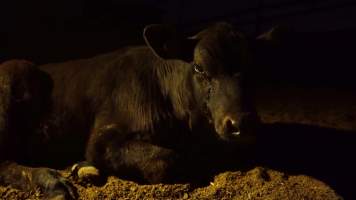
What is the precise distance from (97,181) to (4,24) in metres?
12.1

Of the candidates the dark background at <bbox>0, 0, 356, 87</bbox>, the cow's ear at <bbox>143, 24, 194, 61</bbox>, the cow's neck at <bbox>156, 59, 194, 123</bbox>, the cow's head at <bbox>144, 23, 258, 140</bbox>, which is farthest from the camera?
the dark background at <bbox>0, 0, 356, 87</bbox>

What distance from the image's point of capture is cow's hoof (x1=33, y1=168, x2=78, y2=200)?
4352 millimetres

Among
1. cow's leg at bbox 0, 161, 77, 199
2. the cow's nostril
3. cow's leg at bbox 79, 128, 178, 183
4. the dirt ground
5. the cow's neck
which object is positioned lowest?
the dirt ground

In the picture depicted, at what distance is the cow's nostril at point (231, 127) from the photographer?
13.5ft

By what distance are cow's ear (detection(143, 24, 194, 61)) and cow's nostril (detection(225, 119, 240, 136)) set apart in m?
1.11

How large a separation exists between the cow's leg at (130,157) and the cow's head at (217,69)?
683 millimetres

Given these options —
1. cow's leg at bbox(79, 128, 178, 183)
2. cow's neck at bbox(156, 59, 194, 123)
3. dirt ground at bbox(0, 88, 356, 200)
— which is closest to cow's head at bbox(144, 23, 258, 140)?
cow's neck at bbox(156, 59, 194, 123)

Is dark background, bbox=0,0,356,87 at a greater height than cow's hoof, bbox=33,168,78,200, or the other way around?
dark background, bbox=0,0,356,87

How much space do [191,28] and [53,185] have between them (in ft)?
46.0

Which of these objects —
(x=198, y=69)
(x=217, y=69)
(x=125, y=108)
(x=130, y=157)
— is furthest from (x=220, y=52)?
(x=130, y=157)

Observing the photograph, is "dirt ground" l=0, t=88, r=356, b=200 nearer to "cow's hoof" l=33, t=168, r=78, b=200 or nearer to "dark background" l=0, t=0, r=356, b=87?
"cow's hoof" l=33, t=168, r=78, b=200

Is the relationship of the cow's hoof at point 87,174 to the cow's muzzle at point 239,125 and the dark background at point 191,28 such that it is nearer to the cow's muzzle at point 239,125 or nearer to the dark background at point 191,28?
the cow's muzzle at point 239,125

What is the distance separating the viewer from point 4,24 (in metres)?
A: 15.1

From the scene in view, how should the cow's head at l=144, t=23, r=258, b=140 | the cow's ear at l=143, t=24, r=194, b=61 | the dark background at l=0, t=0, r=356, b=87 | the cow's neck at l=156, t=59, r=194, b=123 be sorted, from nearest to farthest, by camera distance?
the cow's head at l=144, t=23, r=258, b=140 → the cow's ear at l=143, t=24, r=194, b=61 → the cow's neck at l=156, t=59, r=194, b=123 → the dark background at l=0, t=0, r=356, b=87
